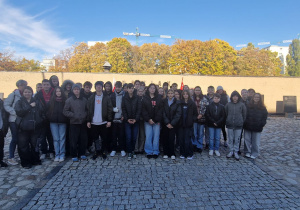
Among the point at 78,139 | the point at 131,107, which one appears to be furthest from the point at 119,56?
the point at 78,139

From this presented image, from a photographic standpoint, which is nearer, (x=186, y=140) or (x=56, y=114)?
(x=56, y=114)

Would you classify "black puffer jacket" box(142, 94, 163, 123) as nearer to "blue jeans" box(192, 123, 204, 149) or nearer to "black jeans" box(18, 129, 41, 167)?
"blue jeans" box(192, 123, 204, 149)

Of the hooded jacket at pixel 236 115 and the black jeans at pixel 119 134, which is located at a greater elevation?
the hooded jacket at pixel 236 115

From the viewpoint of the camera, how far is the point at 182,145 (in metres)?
5.62

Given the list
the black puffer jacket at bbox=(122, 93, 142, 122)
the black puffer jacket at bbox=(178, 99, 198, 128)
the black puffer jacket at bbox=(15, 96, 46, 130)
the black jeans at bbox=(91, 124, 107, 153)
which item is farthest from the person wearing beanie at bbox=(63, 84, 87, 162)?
the black puffer jacket at bbox=(178, 99, 198, 128)

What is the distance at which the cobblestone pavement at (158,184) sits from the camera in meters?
3.36

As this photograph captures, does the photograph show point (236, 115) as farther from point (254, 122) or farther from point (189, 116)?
point (189, 116)

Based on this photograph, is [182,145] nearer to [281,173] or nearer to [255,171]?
[255,171]

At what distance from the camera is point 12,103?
4906mm

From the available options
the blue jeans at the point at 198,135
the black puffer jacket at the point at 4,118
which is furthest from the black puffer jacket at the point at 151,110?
the black puffer jacket at the point at 4,118

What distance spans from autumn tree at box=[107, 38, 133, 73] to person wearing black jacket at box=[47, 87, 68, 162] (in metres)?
28.4

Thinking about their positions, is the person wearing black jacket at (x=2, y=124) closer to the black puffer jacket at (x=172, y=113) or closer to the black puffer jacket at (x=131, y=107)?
the black puffer jacket at (x=131, y=107)

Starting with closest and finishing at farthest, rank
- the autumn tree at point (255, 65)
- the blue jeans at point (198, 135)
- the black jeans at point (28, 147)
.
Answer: the black jeans at point (28, 147) < the blue jeans at point (198, 135) < the autumn tree at point (255, 65)

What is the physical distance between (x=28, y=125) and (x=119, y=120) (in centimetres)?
224
